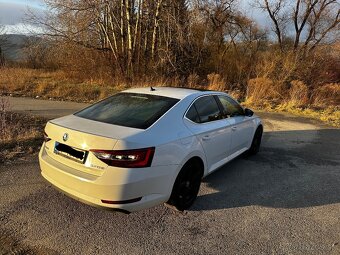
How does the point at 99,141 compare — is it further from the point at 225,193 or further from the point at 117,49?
the point at 117,49

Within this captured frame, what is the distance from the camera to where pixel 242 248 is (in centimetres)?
341

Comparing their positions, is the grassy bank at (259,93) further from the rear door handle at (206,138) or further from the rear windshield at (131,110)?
the rear windshield at (131,110)

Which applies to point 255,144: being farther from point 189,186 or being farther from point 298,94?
point 298,94

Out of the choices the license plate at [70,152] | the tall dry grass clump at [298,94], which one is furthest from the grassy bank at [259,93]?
the license plate at [70,152]

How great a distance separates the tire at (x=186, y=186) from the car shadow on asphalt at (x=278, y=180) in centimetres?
19

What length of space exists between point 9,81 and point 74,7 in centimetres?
566

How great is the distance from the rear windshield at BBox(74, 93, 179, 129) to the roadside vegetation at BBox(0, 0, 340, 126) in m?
9.53

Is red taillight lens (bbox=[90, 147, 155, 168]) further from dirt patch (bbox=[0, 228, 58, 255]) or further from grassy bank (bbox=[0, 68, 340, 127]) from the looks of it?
grassy bank (bbox=[0, 68, 340, 127])

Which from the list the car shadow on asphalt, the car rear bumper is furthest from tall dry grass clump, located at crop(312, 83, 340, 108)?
the car rear bumper

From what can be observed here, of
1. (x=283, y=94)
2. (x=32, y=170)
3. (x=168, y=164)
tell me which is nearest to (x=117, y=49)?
(x=283, y=94)

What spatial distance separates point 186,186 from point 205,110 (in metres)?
1.19

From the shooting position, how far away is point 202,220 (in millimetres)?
3930

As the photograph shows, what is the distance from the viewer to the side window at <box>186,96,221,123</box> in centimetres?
439

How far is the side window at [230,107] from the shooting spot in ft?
17.4
